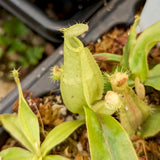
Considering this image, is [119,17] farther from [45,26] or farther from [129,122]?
[129,122]

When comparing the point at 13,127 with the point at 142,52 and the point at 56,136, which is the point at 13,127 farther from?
the point at 142,52

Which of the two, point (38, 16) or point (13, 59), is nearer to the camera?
point (38, 16)

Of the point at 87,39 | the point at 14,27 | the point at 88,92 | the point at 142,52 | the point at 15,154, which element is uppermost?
the point at 14,27

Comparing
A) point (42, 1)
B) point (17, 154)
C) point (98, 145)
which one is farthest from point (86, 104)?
point (42, 1)

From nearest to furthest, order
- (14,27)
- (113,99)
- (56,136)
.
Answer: (113,99) → (56,136) → (14,27)

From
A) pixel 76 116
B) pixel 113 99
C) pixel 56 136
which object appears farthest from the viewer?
pixel 76 116

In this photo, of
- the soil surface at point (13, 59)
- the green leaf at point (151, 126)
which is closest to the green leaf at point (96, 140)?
the green leaf at point (151, 126)

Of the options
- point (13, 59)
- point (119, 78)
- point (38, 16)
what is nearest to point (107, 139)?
point (119, 78)
